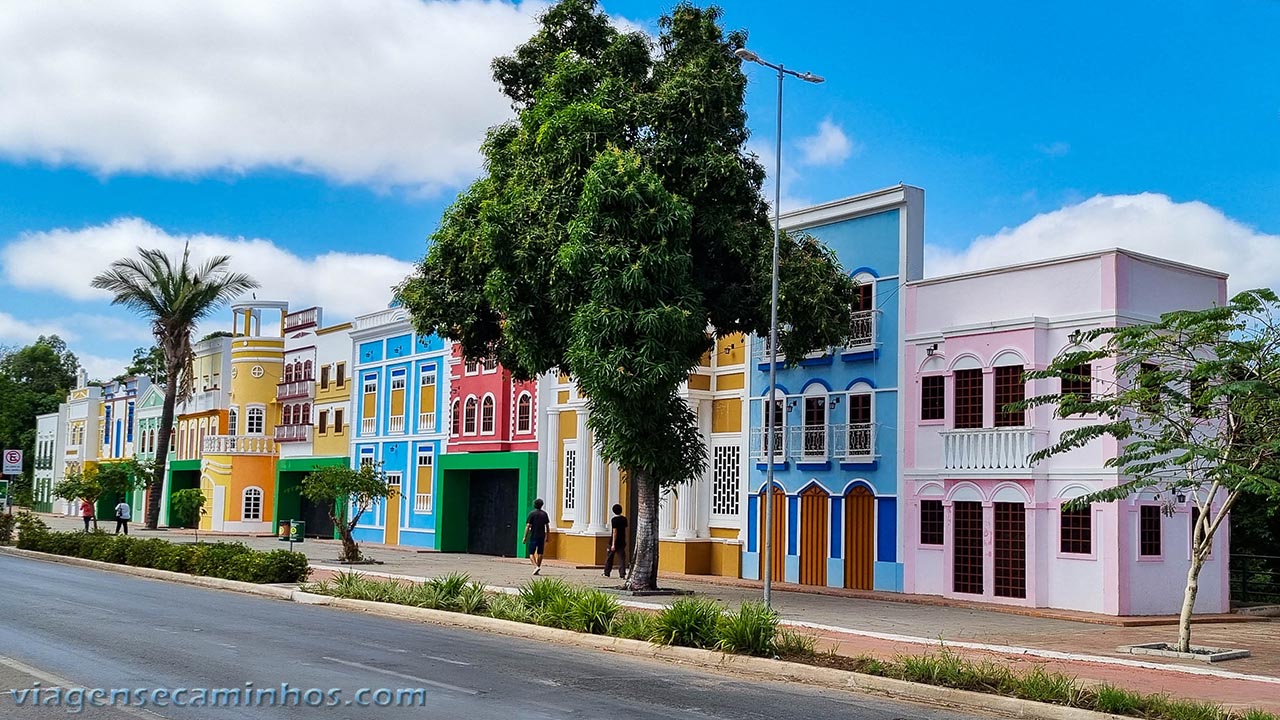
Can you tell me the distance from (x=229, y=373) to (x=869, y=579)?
40.5m

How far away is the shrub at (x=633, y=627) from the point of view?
15195mm

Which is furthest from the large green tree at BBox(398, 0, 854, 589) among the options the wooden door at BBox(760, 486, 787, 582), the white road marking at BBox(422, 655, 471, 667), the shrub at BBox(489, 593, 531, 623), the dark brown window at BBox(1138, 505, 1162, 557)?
the white road marking at BBox(422, 655, 471, 667)

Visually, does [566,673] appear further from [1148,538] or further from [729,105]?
[1148,538]

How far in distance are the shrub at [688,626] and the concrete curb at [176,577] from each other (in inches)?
377

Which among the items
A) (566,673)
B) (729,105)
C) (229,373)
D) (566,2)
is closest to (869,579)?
(729,105)

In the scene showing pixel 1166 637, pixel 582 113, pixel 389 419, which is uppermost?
pixel 582 113

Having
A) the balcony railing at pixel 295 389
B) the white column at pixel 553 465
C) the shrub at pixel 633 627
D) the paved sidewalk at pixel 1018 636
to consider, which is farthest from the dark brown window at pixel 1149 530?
the balcony railing at pixel 295 389

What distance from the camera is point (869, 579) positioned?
27.3 m

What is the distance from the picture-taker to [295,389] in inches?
2124

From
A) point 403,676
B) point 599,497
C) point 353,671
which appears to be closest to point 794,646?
point 403,676

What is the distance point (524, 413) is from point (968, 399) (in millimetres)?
16892

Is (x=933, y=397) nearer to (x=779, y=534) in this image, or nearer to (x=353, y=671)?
(x=779, y=534)

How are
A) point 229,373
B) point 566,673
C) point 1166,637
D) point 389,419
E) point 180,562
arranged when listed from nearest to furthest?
point 566,673
point 1166,637
point 180,562
point 389,419
point 229,373

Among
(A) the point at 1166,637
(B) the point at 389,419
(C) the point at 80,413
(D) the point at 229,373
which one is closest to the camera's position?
(A) the point at 1166,637
